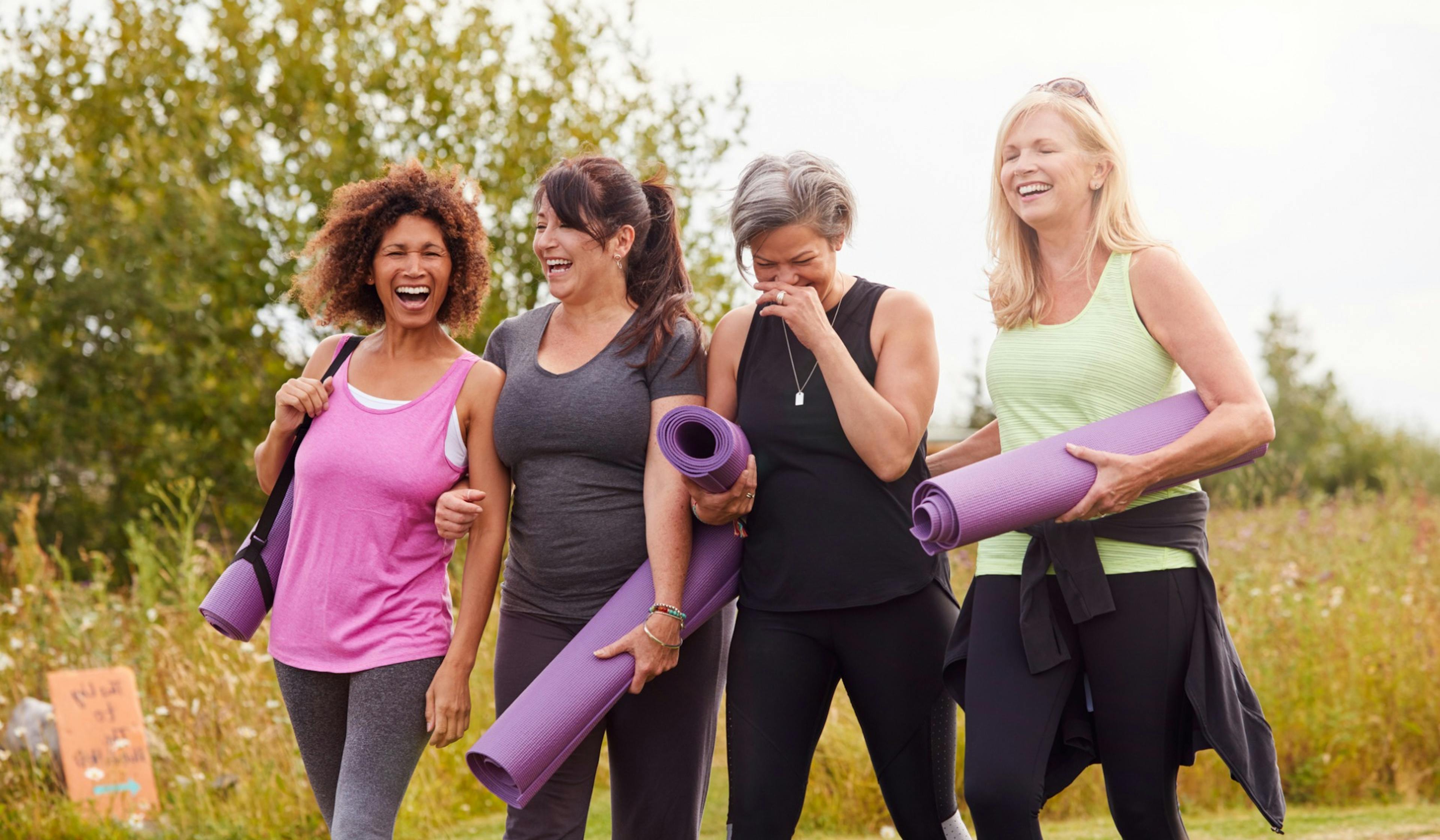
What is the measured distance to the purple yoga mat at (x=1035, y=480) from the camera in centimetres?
246

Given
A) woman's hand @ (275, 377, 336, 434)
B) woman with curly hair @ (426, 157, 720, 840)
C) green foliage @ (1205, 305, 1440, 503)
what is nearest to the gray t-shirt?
woman with curly hair @ (426, 157, 720, 840)

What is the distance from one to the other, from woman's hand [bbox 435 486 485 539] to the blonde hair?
130 cm

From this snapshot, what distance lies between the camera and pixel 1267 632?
18.5 feet

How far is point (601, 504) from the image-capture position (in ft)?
9.52

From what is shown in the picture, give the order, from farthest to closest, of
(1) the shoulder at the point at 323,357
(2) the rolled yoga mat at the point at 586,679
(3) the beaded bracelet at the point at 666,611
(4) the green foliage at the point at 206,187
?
1. (4) the green foliage at the point at 206,187
2. (1) the shoulder at the point at 323,357
3. (3) the beaded bracelet at the point at 666,611
4. (2) the rolled yoga mat at the point at 586,679

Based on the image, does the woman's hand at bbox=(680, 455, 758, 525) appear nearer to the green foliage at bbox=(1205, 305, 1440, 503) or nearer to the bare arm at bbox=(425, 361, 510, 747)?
the bare arm at bbox=(425, 361, 510, 747)

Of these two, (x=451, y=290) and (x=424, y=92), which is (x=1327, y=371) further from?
(x=451, y=290)

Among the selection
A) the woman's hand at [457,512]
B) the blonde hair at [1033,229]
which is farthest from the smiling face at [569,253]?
the blonde hair at [1033,229]

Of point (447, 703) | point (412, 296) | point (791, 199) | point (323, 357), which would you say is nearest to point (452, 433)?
point (412, 296)

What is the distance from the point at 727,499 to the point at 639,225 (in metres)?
0.75

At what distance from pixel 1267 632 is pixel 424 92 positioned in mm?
5813

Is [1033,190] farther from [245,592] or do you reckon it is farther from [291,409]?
[245,592]

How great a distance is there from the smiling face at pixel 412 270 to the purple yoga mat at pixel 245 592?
21.6 inches

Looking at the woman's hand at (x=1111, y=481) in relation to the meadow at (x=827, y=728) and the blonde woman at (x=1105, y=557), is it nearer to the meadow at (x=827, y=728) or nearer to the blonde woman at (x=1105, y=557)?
the blonde woman at (x=1105, y=557)
